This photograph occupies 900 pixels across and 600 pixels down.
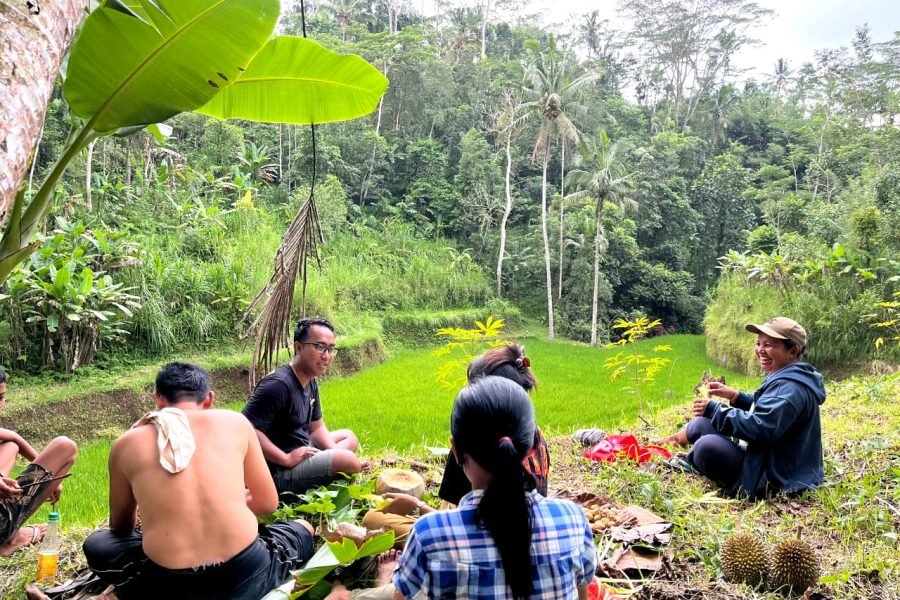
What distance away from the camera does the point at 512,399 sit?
4.23ft

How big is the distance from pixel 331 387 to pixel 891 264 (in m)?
9.16

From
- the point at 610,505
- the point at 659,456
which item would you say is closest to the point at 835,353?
the point at 659,456

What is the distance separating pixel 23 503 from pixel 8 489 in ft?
0.69

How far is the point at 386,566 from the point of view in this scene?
7.21ft

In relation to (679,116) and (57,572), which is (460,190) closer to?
(679,116)

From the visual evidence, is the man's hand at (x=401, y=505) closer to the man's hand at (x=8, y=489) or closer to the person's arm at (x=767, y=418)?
the man's hand at (x=8, y=489)

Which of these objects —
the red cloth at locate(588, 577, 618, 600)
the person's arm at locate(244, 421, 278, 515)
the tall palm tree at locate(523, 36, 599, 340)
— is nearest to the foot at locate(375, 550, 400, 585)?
the person's arm at locate(244, 421, 278, 515)

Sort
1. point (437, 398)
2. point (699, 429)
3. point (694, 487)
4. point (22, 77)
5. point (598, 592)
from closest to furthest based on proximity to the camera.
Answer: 1. point (22, 77)
2. point (598, 592)
3. point (694, 487)
4. point (699, 429)
5. point (437, 398)

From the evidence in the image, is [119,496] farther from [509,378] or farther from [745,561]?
[745,561]

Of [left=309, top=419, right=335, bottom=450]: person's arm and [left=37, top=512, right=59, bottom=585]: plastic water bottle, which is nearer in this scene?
[left=37, top=512, right=59, bottom=585]: plastic water bottle

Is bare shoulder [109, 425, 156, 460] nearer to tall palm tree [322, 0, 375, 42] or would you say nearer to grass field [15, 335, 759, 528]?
grass field [15, 335, 759, 528]

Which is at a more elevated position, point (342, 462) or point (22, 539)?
point (342, 462)

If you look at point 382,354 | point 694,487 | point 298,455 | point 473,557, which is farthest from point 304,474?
point 382,354

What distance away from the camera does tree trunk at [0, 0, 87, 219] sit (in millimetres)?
1143
